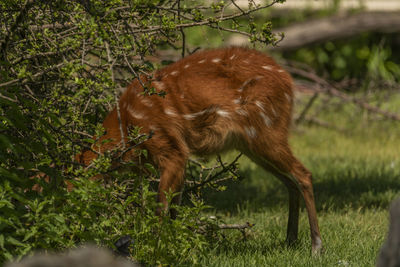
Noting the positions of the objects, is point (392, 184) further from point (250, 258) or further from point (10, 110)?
point (10, 110)

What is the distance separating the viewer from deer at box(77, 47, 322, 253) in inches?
189

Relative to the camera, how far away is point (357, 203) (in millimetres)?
6312

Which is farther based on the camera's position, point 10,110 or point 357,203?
point 357,203

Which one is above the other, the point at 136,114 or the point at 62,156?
the point at 62,156

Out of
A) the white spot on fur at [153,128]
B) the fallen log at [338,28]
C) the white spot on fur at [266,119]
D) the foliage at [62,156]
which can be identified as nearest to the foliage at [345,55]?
the fallen log at [338,28]

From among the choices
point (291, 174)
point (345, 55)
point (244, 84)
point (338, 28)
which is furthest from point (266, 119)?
point (345, 55)

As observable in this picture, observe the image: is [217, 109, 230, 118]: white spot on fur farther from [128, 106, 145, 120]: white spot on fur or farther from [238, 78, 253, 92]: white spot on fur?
[128, 106, 145, 120]: white spot on fur

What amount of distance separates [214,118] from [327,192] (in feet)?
7.45

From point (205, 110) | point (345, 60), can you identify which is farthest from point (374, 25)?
point (205, 110)

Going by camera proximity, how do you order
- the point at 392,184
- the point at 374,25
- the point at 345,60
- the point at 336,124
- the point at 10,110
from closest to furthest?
the point at 10,110 → the point at 392,184 → the point at 336,124 → the point at 374,25 → the point at 345,60

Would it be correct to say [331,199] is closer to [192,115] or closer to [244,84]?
[244,84]

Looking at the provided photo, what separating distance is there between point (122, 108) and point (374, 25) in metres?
8.43

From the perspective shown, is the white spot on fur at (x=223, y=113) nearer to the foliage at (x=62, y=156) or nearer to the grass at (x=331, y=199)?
the foliage at (x=62, y=156)

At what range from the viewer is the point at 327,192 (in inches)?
263
